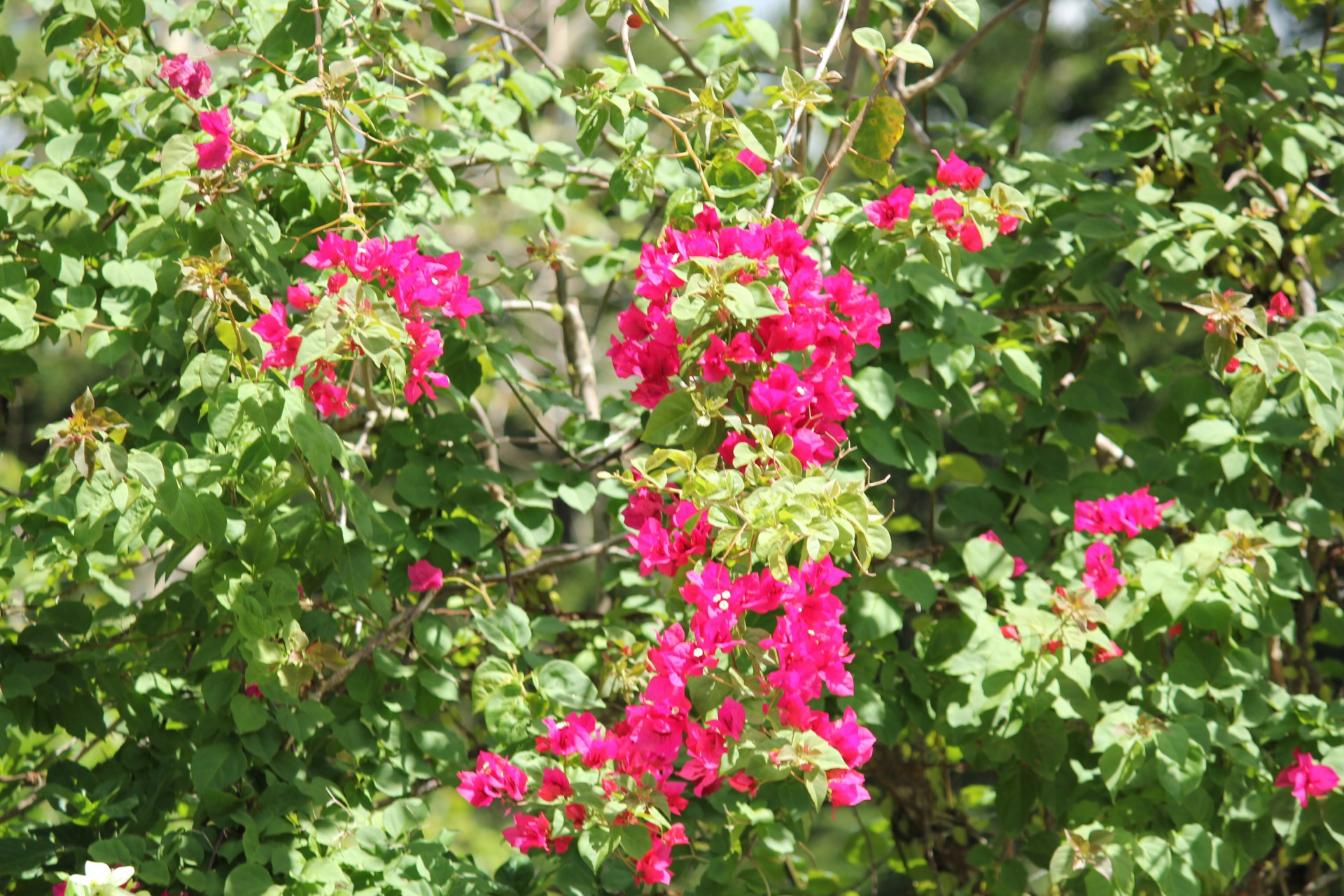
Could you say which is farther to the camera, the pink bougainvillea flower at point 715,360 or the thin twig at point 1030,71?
the thin twig at point 1030,71

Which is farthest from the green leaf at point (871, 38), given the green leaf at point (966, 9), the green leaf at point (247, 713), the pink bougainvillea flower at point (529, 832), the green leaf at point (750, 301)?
the green leaf at point (247, 713)

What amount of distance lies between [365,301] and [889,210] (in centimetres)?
70

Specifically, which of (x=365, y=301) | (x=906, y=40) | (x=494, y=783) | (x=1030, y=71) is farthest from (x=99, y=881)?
(x=1030, y=71)

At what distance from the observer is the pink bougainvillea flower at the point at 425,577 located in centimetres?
180

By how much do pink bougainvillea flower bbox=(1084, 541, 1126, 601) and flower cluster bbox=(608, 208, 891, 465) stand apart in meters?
0.63

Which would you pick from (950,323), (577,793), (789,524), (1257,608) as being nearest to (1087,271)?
(950,323)

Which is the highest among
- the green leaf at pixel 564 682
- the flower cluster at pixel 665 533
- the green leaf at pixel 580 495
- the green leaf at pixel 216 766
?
the flower cluster at pixel 665 533

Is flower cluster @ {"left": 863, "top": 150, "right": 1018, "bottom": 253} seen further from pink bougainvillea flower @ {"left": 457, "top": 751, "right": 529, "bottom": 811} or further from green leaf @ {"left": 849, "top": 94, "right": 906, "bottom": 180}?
pink bougainvillea flower @ {"left": 457, "top": 751, "right": 529, "bottom": 811}

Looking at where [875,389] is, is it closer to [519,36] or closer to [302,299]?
[302,299]

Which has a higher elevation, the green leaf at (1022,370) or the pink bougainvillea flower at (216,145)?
the pink bougainvillea flower at (216,145)

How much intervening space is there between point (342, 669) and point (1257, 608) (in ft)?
4.64

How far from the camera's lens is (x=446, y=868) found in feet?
5.23

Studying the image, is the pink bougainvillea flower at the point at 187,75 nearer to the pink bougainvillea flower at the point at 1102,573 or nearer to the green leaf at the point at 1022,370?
the green leaf at the point at 1022,370

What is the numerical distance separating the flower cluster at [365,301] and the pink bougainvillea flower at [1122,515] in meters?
1.09
